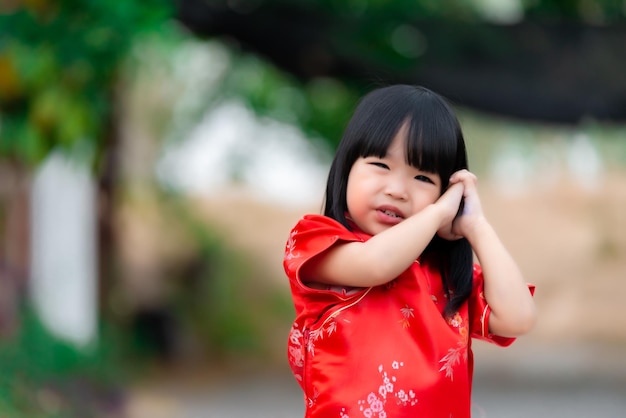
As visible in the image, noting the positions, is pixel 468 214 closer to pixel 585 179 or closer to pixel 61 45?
pixel 61 45

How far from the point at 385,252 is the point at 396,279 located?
0.11 metres

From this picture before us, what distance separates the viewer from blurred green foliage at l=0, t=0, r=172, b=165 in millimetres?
3783

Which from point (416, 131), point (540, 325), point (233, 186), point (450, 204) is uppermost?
point (233, 186)

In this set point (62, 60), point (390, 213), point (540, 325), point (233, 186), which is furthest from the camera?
point (233, 186)

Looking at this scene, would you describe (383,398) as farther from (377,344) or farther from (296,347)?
(296,347)

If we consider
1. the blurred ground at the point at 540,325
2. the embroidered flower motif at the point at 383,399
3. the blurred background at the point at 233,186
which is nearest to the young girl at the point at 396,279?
the embroidered flower motif at the point at 383,399

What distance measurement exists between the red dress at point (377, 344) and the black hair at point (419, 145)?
0.06 meters

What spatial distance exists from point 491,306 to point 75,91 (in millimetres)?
2688

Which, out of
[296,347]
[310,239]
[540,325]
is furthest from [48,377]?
[540,325]

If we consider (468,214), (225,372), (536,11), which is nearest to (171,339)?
(225,372)

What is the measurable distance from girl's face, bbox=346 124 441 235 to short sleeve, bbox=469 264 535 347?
0.20m

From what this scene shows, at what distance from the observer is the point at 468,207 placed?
1.80 m

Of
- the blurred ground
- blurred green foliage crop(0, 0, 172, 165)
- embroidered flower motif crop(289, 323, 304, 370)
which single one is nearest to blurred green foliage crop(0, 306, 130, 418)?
the blurred ground

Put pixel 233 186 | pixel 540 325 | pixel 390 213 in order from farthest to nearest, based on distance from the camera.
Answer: pixel 233 186, pixel 540 325, pixel 390 213
